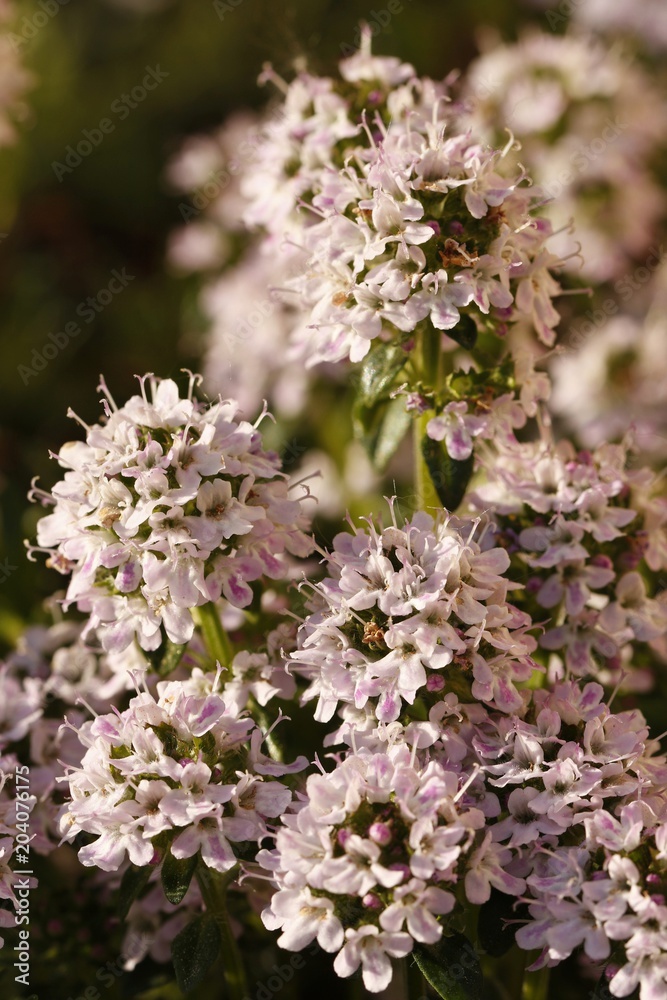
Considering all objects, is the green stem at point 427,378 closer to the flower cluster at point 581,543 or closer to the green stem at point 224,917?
the flower cluster at point 581,543

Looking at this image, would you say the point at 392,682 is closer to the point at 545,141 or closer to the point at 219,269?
the point at 545,141

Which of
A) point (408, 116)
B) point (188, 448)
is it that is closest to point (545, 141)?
point (408, 116)

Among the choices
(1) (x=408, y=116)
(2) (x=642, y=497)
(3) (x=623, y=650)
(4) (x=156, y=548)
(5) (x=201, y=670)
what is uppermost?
(1) (x=408, y=116)
